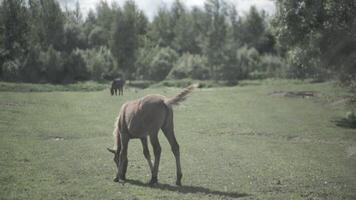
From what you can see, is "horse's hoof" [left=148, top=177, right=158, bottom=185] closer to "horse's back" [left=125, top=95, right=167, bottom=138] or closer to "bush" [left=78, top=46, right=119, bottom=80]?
"horse's back" [left=125, top=95, right=167, bottom=138]

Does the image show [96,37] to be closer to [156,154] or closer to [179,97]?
[156,154]

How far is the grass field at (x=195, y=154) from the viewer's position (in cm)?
1155

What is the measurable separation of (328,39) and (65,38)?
4786cm

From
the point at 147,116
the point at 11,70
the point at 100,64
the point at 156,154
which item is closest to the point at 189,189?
the point at 156,154

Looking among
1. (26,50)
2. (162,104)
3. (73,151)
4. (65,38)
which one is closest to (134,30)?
(65,38)

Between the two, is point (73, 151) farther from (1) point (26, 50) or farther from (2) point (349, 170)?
(1) point (26, 50)

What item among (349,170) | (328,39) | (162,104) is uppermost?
(328,39)

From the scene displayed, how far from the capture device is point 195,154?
16953 mm

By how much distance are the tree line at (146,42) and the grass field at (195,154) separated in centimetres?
519

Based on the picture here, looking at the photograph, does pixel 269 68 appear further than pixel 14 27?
Yes

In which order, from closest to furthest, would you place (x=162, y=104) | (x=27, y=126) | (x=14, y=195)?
(x=14, y=195), (x=162, y=104), (x=27, y=126)

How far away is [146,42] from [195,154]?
5473cm

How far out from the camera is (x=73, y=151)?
16359 mm

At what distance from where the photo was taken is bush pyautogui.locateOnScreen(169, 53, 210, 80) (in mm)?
68188
